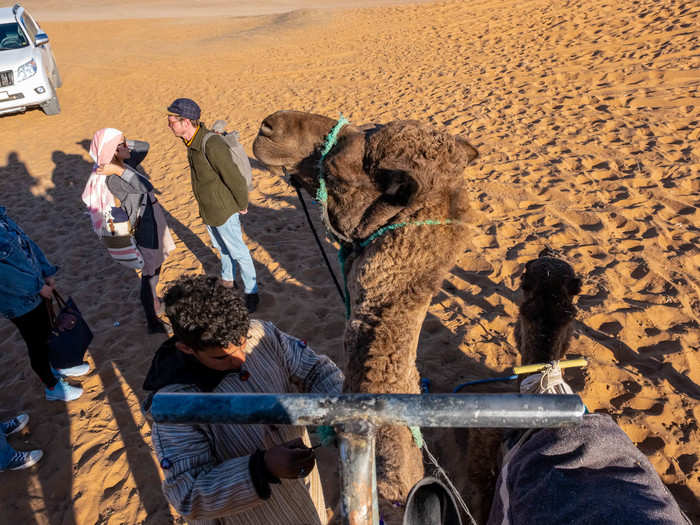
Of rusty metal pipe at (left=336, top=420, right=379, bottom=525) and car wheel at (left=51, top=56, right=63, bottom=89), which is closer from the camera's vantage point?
rusty metal pipe at (left=336, top=420, right=379, bottom=525)

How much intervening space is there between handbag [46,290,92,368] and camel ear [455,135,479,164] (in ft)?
10.3

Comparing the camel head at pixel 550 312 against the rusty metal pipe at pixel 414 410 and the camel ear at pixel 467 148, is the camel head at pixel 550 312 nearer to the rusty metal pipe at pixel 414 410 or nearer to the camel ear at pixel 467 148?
the camel ear at pixel 467 148

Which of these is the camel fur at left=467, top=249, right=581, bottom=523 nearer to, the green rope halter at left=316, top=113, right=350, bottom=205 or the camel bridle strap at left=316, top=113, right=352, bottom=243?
the camel bridle strap at left=316, top=113, right=352, bottom=243

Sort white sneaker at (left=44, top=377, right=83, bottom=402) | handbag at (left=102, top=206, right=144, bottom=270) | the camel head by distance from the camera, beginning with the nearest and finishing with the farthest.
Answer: the camel head → handbag at (left=102, top=206, right=144, bottom=270) → white sneaker at (left=44, top=377, right=83, bottom=402)

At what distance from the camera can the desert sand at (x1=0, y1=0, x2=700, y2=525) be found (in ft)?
11.0

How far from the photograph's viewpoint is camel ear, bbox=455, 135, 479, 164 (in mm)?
1689

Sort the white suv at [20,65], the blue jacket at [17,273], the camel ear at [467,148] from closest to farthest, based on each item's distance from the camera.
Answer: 1. the camel ear at [467,148]
2. the blue jacket at [17,273]
3. the white suv at [20,65]

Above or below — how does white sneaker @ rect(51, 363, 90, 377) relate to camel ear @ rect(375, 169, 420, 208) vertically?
below

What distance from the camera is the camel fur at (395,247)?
1.53m

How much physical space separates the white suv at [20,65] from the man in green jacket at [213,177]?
9.15 metres

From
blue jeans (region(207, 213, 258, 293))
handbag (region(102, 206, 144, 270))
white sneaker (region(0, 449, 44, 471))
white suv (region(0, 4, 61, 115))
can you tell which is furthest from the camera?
white suv (region(0, 4, 61, 115))

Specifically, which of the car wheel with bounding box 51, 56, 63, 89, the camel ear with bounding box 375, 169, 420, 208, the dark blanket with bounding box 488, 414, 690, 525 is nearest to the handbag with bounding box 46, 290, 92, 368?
the camel ear with bounding box 375, 169, 420, 208

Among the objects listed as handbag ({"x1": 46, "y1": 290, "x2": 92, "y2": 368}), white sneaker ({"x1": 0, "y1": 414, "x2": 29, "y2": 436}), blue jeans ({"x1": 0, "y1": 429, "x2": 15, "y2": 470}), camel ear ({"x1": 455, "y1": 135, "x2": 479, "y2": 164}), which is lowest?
white sneaker ({"x1": 0, "y1": 414, "x2": 29, "y2": 436})

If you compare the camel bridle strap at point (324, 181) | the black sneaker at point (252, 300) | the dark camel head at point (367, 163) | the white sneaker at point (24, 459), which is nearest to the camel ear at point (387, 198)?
the dark camel head at point (367, 163)
